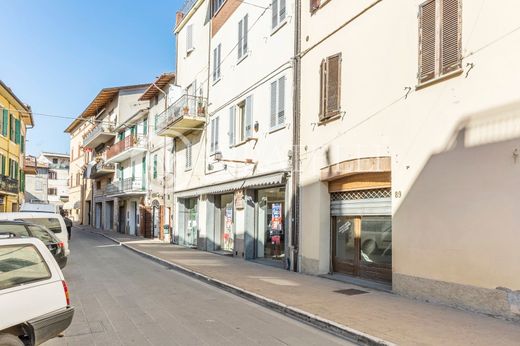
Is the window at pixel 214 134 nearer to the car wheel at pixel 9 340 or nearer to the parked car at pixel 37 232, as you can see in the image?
the parked car at pixel 37 232

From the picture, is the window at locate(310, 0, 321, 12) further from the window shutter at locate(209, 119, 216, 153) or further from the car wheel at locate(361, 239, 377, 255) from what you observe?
the window shutter at locate(209, 119, 216, 153)

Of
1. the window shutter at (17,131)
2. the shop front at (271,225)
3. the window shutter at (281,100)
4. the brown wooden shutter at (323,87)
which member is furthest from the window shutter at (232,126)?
the window shutter at (17,131)

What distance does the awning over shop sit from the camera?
14.3 metres

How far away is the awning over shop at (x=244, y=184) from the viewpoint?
46.9ft

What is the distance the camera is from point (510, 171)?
7383mm

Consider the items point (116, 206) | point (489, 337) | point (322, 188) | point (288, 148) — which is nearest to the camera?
point (489, 337)

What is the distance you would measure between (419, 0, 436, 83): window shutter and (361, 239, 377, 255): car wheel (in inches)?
154

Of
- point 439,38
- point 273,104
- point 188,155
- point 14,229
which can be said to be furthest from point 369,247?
point 188,155

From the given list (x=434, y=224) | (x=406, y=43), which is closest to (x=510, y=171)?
(x=434, y=224)

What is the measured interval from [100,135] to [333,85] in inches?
1311

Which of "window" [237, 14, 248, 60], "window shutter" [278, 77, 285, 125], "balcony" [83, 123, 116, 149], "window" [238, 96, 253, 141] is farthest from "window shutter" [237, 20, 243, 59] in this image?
"balcony" [83, 123, 116, 149]

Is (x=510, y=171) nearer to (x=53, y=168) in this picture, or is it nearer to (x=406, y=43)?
(x=406, y=43)

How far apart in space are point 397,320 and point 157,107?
24.8m

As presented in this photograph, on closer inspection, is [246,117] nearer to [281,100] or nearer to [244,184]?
[244,184]
